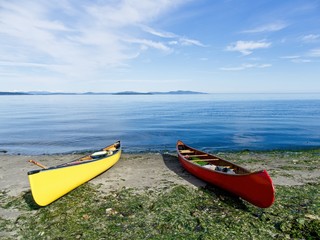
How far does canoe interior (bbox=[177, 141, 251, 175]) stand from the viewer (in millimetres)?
12998

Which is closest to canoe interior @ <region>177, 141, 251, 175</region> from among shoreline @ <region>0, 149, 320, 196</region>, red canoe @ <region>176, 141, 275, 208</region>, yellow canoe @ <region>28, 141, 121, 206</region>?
red canoe @ <region>176, 141, 275, 208</region>

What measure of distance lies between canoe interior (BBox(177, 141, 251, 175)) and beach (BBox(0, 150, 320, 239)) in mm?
941

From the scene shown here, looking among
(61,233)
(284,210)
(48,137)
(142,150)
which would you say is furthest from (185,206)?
(48,137)

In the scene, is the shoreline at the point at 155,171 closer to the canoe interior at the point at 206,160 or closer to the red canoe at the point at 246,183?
the canoe interior at the point at 206,160

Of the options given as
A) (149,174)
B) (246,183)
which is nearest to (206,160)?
(149,174)

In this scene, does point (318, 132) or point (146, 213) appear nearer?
point (146, 213)

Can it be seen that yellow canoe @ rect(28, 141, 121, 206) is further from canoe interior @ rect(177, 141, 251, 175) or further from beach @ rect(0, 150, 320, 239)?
canoe interior @ rect(177, 141, 251, 175)

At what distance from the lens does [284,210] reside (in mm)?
9836

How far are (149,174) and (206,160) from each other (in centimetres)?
351

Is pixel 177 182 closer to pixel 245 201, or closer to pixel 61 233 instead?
pixel 245 201

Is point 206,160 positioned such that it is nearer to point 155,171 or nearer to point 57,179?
point 155,171

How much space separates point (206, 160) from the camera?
14.6 meters

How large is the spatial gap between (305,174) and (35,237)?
14.1 m

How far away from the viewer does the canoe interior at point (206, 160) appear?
42.6 ft
